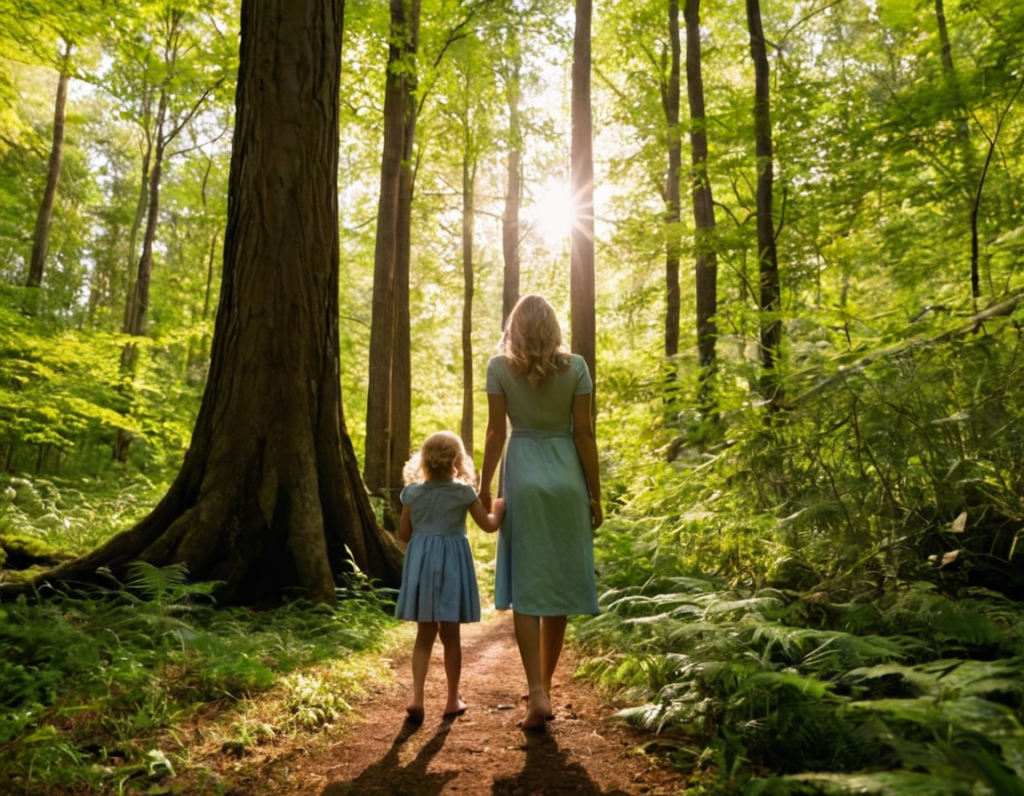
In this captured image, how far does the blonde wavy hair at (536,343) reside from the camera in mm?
3799

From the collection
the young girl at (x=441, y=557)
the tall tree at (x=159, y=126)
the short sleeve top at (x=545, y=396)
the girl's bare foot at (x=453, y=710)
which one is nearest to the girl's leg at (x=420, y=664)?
the young girl at (x=441, y=557)

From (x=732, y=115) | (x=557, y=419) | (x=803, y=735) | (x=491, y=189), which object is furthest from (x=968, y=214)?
(x=491, y=189)

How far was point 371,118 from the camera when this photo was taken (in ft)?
43.1

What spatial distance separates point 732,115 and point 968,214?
388 cm

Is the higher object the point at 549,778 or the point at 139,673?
the point at 139,673

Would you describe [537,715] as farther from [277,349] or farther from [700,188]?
[700,188]

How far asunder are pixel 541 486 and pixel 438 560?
0.78 m

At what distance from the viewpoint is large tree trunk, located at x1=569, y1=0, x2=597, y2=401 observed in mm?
9766

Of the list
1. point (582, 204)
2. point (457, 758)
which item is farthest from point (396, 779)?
point (582, 204)

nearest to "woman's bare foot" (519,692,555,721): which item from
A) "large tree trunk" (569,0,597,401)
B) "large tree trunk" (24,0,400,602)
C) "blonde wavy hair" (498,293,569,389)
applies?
"blonde wavy hair" (498,293,569,389)

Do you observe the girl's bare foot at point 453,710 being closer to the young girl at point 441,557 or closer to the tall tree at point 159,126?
the young girl at point 441,557

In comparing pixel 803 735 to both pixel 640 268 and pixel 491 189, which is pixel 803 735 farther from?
pixel 491 189

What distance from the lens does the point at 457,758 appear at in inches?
127

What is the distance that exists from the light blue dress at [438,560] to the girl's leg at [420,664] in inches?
3.3
